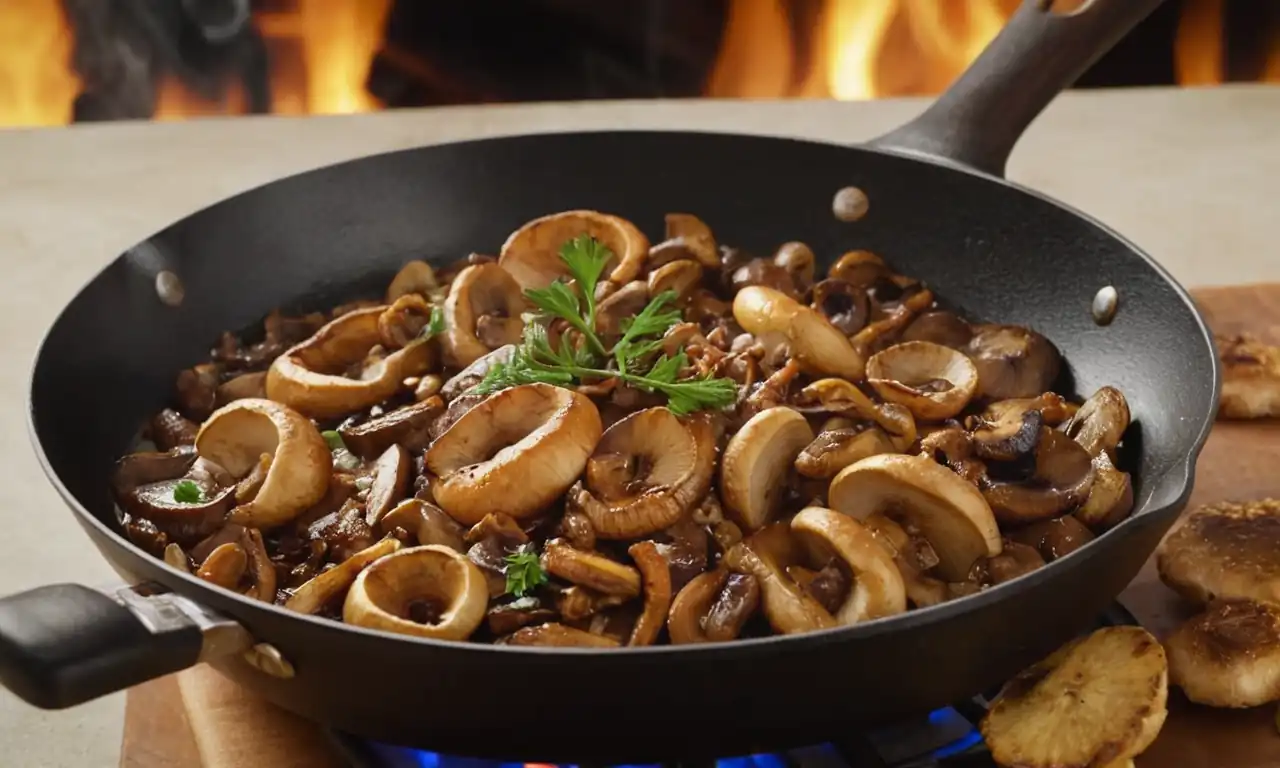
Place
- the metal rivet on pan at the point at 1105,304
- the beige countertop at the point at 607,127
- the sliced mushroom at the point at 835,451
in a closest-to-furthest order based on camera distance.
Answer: the sliced mushroom at the point at 835,451 → the metal rivet on pan at the point at 1105,304 → the beige countertop at the point at 607,127

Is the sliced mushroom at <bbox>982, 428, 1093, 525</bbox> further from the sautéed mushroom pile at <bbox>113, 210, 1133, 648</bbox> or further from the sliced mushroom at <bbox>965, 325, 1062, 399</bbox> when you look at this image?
the sliced mushroom at <bbox>965, 325, 1062, 399</bbox>

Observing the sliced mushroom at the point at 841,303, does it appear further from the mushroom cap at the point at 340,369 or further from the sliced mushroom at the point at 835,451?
the mushroom cap at the point at 340,369

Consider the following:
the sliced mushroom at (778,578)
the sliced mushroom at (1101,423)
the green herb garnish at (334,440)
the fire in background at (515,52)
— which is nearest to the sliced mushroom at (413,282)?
the green herb garnish at (334,440)

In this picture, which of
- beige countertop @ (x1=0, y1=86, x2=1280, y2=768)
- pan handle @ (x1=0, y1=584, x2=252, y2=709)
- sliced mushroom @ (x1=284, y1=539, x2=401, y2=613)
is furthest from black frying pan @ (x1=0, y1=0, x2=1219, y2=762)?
beige countertop @ (x1=0, y1=86, x2=1280, y2=768)

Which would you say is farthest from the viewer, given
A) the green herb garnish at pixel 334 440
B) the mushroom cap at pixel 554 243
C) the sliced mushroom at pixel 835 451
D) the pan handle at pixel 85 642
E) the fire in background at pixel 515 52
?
the fire in background at pixel 515 52

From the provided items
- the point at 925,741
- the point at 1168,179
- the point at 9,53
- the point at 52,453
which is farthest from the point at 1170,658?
the point at 9,53

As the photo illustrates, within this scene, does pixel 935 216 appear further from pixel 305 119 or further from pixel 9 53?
pixel 9 53
